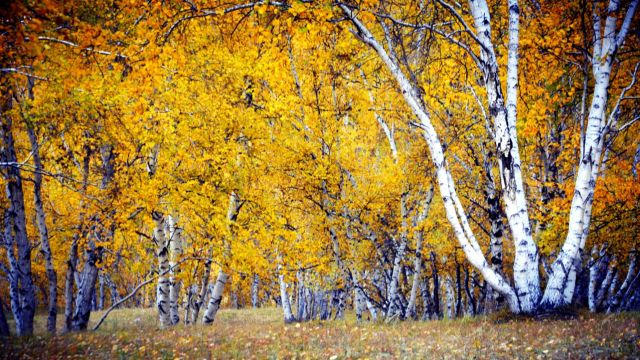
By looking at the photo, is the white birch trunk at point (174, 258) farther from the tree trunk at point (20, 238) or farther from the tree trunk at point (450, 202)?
the tree trunk at point (450, 202)

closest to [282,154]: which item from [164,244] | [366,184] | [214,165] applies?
[214,165]

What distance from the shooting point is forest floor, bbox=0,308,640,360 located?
5.54 metres

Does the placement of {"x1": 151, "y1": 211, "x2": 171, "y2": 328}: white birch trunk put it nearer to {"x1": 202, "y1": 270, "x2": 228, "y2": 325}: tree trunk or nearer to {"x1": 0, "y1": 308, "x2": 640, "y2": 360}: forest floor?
{"x1": 202, "y1": 270, "x2": 228, "y2": 325}: tree trunk

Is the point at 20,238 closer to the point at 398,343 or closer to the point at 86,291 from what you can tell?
the point at 86,291

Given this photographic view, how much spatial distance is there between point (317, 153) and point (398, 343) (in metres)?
6.13

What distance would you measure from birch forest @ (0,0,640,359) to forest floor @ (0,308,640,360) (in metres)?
0.06

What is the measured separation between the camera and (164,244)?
13.4 meters

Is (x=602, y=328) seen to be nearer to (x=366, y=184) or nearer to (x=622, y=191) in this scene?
(x=622, y=191)

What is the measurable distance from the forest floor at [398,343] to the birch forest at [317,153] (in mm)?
60

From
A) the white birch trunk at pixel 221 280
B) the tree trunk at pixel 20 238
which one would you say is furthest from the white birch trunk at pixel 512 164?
the tree trunk at pixel 20 238

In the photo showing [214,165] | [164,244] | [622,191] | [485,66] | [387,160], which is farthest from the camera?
[164,244]

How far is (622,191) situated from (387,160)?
597 centimetres

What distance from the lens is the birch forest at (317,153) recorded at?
24.0ft

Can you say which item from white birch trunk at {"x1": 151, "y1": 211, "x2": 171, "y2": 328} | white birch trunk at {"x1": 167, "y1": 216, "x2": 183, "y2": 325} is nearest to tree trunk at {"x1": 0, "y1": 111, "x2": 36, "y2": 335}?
white birch trunk at {"x1": 151, "y1": 211, "x2": 171, "y2": 328}
